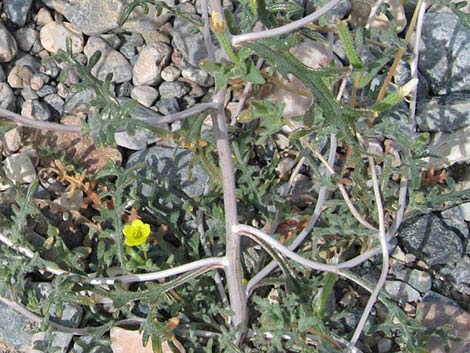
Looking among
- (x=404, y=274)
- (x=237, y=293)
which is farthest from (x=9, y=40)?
(x=404, y=274)

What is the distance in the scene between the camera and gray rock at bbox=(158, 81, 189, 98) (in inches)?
122

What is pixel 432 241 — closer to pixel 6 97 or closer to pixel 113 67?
pixel 113 67

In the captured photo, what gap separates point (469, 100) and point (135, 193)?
1.44 meters

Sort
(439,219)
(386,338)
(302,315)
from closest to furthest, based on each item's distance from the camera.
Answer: (302,315) → (386,338) → (439,219)

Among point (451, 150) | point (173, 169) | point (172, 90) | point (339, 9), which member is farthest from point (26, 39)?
point (451, 150)

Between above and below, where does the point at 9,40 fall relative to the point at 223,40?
below

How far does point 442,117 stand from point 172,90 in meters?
1.10

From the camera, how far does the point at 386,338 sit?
9.08 feet

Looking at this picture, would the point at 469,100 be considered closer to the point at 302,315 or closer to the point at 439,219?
the point at 439,219

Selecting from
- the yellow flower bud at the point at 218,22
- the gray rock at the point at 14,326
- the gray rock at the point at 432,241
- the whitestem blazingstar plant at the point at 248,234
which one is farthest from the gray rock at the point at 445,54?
the gray rock at the point at 14,326

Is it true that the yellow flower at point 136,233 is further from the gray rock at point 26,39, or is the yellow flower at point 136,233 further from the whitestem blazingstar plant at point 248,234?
the gray rock at point 26,39

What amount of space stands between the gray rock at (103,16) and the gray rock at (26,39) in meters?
0.16

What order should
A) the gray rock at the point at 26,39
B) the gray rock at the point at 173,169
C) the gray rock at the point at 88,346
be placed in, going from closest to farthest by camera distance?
the gray rock at the point at 88,346 < the gray rock at the point at 173,169 < the gray rock at the point at 26,39

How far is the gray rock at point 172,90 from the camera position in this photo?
3.11m
